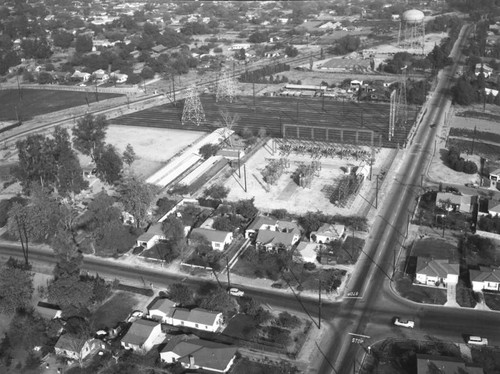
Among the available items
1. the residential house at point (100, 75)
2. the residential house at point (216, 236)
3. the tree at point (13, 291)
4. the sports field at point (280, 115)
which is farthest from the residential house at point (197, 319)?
the residential house at point (100, 75)

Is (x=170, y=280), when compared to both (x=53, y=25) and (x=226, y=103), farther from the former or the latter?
(x=53, y=25)

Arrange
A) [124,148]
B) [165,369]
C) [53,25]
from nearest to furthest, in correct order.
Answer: [165,369] → [124,148] → [53,25]

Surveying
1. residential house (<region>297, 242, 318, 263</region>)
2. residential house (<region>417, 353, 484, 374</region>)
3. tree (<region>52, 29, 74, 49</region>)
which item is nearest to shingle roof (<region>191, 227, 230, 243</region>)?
residential house (<region>297, 242, 318, 263</region>)

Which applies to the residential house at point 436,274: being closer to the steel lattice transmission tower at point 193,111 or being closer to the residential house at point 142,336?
the residential house at point 142,336

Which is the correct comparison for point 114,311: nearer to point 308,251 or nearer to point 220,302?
point 220,302

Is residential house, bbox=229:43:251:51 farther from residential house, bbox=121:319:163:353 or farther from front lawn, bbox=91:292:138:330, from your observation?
residential house, bbox=121:319:163:353

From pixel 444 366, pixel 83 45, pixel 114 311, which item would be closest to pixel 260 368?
pixel 444 366

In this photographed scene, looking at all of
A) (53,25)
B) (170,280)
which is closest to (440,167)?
(170,280)
